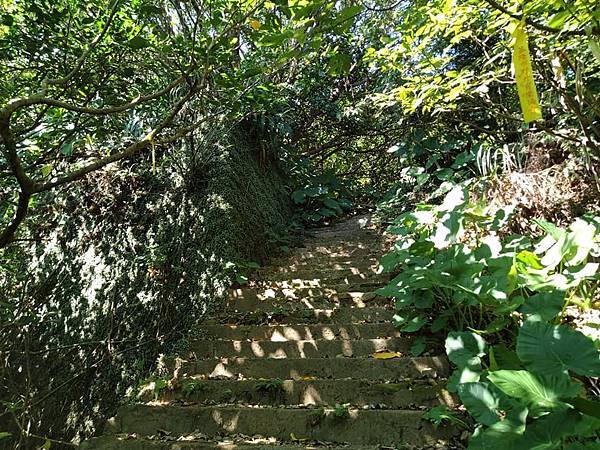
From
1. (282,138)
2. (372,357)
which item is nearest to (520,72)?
(372,357)

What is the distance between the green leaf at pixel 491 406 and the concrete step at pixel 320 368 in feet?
2.92

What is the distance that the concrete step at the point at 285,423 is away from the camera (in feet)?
7.30

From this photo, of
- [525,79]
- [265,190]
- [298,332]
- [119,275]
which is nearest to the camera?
[525,79]

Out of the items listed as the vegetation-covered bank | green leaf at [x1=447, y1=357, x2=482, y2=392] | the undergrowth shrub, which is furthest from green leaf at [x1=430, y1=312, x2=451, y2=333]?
the vegetation-covered bank

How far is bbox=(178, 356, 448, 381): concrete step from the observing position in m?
2.69

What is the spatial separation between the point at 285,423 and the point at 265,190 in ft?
12.3

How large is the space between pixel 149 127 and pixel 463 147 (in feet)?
12.9

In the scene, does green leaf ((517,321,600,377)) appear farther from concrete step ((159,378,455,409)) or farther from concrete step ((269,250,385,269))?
concrete step ((269,250,385,269))

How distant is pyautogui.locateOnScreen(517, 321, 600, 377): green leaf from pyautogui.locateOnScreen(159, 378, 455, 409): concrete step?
30.7 inches

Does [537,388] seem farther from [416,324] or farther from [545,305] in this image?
[416,324]

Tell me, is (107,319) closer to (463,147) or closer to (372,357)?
(372,357)

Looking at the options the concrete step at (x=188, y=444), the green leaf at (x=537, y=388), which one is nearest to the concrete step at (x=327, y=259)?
the concrete step at (x=188, y=444)

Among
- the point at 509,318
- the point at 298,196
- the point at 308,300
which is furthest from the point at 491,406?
the point at 298,196

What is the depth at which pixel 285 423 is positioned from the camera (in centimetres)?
241
